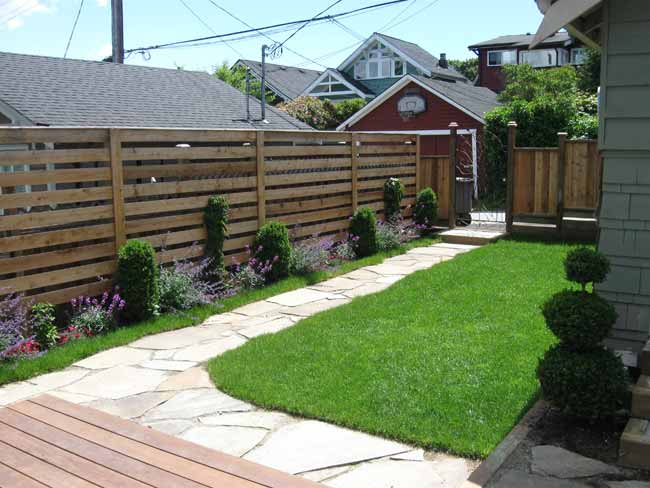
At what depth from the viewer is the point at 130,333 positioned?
6184mm

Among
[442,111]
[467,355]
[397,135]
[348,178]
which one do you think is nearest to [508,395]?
[467,355]

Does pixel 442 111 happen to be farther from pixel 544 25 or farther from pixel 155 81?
pixel 544 25

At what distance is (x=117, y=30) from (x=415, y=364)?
16154 millimetres

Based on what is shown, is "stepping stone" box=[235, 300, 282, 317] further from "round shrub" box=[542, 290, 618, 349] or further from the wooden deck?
"round shrub" box=[542, 290, 618, 349]

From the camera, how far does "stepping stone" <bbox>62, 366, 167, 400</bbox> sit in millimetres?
4773

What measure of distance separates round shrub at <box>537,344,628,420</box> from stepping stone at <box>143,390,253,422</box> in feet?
6.23

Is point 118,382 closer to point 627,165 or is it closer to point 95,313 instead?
point 95,313

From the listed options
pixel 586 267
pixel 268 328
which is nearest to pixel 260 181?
pixel 268 328

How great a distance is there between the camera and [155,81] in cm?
1789

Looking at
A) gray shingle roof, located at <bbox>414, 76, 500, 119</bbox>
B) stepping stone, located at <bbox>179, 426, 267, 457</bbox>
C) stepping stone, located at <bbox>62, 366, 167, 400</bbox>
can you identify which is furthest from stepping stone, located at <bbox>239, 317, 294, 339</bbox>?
gray shingle roof, located at <bbox>414, 76, 500, 119</bbox>

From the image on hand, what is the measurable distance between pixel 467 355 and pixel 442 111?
61.5 feet

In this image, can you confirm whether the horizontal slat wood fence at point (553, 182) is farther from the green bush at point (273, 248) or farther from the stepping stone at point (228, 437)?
the stepping stone at point (228, 437)

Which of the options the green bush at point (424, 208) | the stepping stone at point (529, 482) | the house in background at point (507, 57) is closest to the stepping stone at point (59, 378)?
the stepping stone at point (529, 482)

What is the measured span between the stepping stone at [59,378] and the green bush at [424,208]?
789cm
